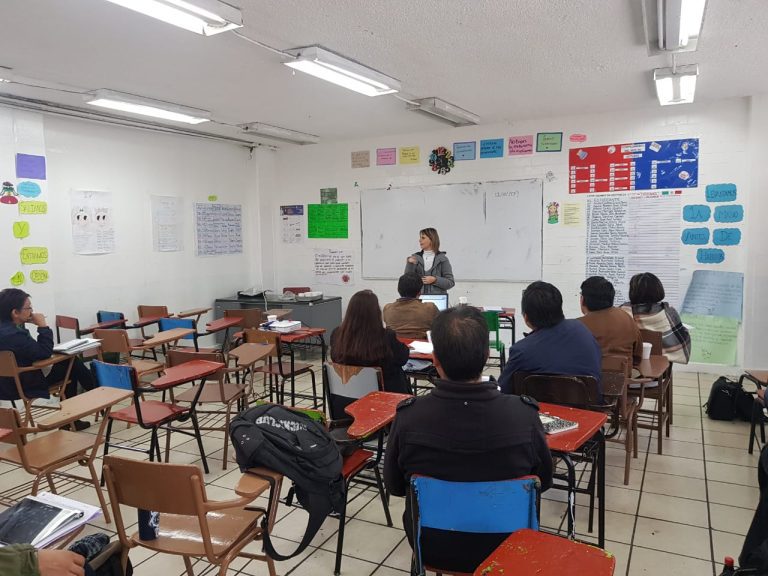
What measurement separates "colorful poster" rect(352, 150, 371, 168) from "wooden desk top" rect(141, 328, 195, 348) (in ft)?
10.8

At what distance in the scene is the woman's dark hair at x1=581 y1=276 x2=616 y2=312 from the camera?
10.8 feet

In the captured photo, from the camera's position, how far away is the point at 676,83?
173 inches

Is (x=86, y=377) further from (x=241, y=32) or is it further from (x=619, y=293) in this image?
(x=619, y=293)

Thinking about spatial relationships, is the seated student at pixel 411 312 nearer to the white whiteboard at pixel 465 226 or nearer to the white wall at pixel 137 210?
the white whiteboard at pixel 465 226

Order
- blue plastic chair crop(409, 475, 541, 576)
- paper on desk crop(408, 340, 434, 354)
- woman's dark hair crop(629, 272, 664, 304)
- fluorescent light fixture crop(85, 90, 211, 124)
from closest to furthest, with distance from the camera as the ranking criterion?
1. blue plastic chair crop(409, 475, 541, 576)
2. paper on desk crop(408, 340, 434, 354)
3. woman's dark hair crop(629, 272, 664, 304)
4. fluorescent light fixture crop(85, 90, 211, 124)

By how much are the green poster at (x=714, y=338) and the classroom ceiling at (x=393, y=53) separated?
2.15 meters

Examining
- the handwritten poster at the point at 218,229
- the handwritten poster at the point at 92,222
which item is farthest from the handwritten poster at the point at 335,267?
the handwritten poster at the point at 92,222

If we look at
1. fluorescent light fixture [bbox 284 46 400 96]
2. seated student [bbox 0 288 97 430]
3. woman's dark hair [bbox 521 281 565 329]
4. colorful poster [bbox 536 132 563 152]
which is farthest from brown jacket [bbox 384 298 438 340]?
colorful poster [bbox 536 132 563 152]

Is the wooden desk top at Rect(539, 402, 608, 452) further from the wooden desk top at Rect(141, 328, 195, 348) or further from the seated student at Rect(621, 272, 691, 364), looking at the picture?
the wooden desk top at Rect(141, 328, 195, 348)

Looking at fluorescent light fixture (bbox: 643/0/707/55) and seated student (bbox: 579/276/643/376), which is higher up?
fluorescent light fixture (bbox: 643/0/707/55)

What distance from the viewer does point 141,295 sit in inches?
243

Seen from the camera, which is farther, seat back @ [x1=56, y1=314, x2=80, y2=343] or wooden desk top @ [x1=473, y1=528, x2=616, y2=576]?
seat back @ [x1=56, y1=314, x2=80, y2=343]

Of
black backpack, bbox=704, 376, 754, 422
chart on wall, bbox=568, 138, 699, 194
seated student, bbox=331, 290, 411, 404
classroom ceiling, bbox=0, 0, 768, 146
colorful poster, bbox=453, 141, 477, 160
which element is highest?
classroom ceiling, bbox=0, 0, 768, 146

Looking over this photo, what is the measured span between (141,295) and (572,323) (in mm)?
4996
